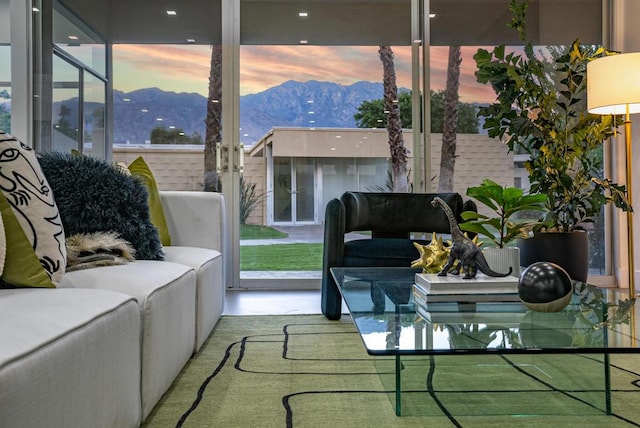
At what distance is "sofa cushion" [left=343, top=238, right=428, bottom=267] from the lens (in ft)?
9.89

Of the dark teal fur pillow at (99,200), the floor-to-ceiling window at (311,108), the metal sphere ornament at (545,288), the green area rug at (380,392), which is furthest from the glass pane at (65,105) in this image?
the metal sphere ornament at (545,288)

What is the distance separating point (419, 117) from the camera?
4621 mm

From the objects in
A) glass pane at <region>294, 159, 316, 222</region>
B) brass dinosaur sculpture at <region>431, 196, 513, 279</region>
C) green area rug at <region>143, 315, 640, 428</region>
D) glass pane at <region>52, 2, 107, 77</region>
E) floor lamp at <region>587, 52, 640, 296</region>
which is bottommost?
green area rug at <region>143, 315, 640, 428</region>

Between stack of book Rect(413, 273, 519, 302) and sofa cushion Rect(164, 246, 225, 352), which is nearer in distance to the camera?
stack of book Rect(413, 273, 519, 302)

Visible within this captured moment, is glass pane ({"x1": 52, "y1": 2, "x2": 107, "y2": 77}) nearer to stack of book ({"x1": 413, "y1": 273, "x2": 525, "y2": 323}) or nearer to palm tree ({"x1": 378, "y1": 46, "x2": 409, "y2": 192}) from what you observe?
palm tree ({"x1": 378, "y1": 46, "x2": 409, "y2": 192})

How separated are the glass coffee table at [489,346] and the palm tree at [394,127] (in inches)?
106

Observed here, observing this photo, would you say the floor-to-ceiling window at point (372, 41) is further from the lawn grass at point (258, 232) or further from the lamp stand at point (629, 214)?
the lamp stand at point (629, 214)

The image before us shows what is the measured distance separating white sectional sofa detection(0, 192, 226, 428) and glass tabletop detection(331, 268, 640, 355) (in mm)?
555

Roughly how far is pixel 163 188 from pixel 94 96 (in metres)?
1.00

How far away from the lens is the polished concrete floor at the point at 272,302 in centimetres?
340

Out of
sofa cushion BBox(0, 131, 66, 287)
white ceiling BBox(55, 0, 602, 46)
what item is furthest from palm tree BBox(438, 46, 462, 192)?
sofa cushion BBox(0, 131, 66, 287)

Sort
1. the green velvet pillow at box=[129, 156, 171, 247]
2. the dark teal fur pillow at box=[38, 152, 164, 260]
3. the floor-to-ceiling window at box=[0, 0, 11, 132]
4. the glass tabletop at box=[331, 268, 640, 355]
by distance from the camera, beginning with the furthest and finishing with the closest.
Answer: the floor-to-ceiling window at box=[0, 0, 11, 132], the green velvet pillow at box=[129, 156, 171, 247], the dark teal fur pillow at box=[38, 152, 164, 260], the glass tabletop at box=[331, 268, 640, 355]

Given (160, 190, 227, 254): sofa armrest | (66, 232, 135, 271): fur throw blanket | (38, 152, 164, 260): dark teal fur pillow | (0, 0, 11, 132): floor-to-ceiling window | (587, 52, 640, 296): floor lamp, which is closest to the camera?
(66, 232, 135, 271): fur throw blanket

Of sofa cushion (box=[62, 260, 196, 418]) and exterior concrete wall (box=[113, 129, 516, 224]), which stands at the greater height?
exterior concrete wall (box=[113, 129, 516, 224])
